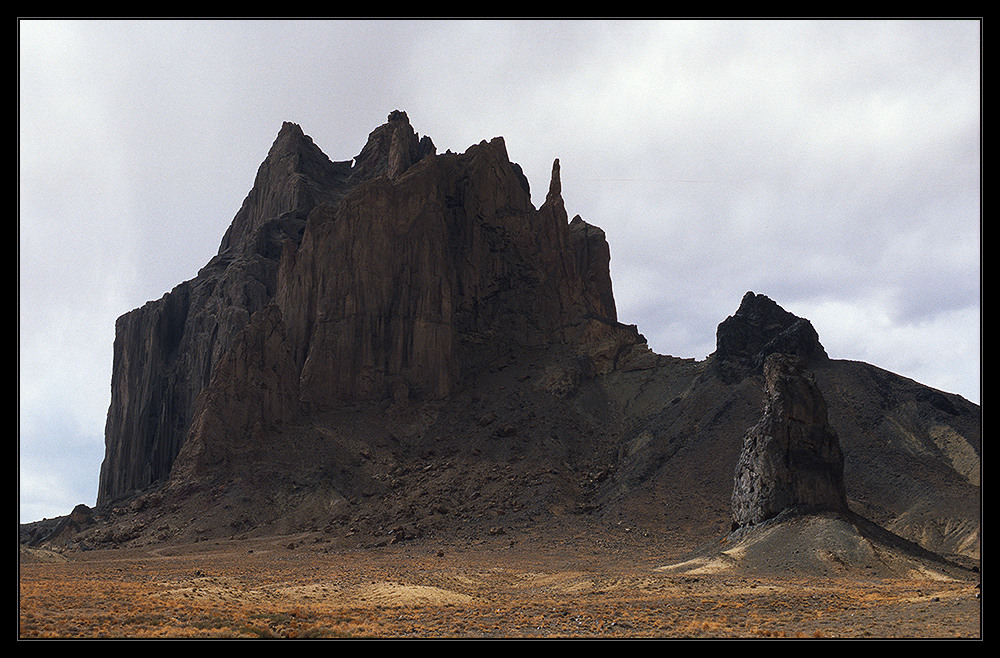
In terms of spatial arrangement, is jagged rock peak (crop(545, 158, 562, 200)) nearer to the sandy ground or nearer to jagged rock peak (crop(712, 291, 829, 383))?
jagged rock peak (crop(712, 291, 829, 383))

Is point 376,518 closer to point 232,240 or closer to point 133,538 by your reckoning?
point 133,538

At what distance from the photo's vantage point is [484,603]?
3319cm

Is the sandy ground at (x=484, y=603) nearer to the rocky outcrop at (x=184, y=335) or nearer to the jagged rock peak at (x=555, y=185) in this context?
the rocky outcrop at (x=184, y=335)

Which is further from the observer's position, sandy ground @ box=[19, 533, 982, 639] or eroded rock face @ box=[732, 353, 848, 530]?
eroded rock face @ box=[732, 353, 848, 530]

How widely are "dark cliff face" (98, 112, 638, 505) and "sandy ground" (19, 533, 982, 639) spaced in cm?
4201

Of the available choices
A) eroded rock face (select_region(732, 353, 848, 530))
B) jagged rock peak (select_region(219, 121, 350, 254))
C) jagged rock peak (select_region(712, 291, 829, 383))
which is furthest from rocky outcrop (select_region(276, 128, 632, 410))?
eroded rock face (select_region(732, 353, 848, 530))

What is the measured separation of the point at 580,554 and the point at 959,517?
2722 centimetres

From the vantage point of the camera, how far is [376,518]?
73125mm

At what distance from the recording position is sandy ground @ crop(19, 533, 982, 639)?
937 inches

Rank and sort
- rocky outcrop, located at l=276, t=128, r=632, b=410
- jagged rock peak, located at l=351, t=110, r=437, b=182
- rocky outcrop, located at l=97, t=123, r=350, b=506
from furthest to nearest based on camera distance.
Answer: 1. jagged rock peak, located at l=351, t=110, r=437, b=182
2. rocky outcrop, located at l=97, t=123, r=350, b=506
3. rocky outcrop, located at l=276, t=128, r=632, b=410

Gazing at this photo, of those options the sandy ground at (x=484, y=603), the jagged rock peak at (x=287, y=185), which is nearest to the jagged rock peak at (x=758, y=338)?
the sandy ground at (x=484, y=603)

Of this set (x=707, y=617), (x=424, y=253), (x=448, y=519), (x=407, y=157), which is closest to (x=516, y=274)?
(x=424, y=253)

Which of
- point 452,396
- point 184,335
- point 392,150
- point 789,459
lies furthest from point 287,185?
point 789,459

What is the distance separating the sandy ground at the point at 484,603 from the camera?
23.8 metres
